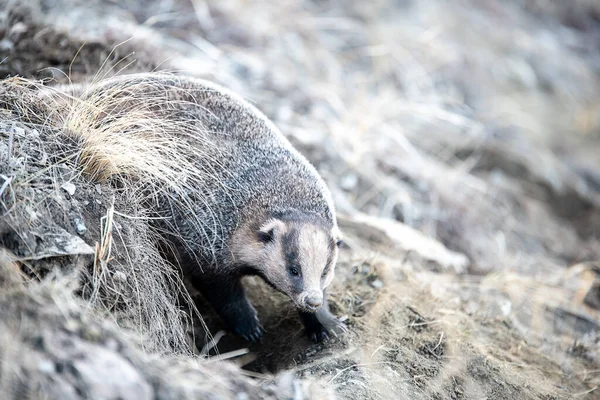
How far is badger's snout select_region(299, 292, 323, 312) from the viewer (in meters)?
4.76

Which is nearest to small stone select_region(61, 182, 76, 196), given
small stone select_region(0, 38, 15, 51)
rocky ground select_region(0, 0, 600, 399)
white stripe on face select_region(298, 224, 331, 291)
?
rocky ground select_region(0, 0, 600, 399)

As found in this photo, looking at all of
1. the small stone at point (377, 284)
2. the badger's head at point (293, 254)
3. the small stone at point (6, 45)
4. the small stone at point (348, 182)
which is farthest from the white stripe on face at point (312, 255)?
the small stone at point (6, 45)

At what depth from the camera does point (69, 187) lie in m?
4.41

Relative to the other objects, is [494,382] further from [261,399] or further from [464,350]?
[261,399]

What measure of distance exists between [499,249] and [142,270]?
5805 millimetres

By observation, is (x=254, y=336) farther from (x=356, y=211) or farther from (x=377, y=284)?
(x=356, y=211)

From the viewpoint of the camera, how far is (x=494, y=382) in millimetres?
5055

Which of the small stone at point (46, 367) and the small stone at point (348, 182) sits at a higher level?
the small stone at point (46, 367)

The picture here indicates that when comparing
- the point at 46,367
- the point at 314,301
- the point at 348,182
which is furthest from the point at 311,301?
the point at 348,182

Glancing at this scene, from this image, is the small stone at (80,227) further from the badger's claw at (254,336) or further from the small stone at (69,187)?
the badger's claw at (254,336)

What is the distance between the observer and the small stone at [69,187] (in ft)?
14.4

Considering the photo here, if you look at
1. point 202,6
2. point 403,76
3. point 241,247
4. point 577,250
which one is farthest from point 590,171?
point 241,247

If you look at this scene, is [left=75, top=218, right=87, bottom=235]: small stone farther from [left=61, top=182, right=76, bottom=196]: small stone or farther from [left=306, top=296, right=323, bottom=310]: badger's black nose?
[left=306, top=296, right=323, bottom=310]: badger's black nose

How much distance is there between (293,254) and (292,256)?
0.02 metres
